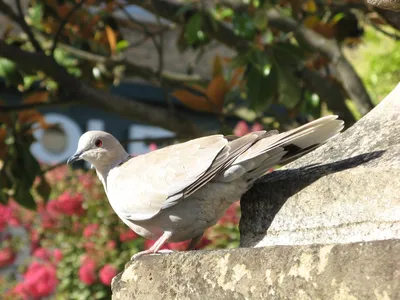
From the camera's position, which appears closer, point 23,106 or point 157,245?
point 157,245

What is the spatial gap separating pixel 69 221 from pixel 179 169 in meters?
4.35

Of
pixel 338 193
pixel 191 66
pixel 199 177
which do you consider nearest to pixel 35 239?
pixel 191 66

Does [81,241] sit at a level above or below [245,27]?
below

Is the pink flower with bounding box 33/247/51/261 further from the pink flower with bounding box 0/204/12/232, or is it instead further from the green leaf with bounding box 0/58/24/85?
the green leaf with bounding box 0/58/24/85

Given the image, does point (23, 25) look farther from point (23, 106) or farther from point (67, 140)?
point (67, 140)

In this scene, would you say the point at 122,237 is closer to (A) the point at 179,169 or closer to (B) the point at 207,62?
(A) the point at 179,169

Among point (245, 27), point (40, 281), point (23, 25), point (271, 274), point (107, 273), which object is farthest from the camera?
point (40, 281)

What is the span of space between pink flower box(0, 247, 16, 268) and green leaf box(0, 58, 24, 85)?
3.59m

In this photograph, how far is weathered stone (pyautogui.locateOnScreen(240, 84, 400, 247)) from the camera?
5.19 ft

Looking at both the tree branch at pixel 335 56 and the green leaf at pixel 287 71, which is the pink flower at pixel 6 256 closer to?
the tree branch at pixel 335 56

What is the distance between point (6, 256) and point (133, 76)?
9.50ft

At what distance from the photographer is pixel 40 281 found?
554 cm

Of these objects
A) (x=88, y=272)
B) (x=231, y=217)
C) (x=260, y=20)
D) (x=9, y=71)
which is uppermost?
(x=9, y=71)

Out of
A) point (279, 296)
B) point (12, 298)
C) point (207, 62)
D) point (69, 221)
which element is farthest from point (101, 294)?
point (207, 62)
